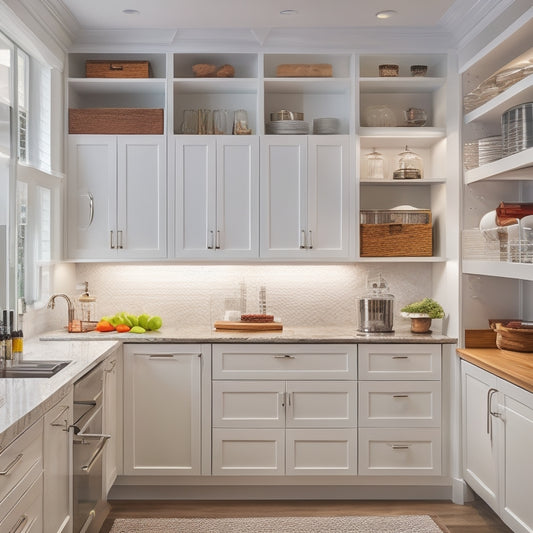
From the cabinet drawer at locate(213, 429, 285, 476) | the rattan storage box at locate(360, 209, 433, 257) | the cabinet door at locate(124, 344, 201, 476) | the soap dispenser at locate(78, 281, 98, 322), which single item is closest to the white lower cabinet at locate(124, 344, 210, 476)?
the cabinet door at locate(124, 344, 201, 476)

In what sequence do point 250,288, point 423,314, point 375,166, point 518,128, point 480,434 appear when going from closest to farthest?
1. point 518,128
2. point 480,434
3. point 423,314
4. point 375,166
5. point 250,288

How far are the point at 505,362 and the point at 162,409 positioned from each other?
187 centimetres

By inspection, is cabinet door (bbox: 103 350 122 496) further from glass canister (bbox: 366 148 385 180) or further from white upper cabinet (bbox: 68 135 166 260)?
glass canister (bbox: 366 148 385 180)

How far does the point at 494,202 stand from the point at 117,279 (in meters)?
2.41

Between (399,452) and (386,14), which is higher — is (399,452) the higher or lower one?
the lower one

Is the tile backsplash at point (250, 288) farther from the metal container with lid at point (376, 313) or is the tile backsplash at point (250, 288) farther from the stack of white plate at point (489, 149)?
the stack of white plate at point (489, 149)

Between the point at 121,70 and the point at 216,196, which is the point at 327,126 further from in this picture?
the point at 121,70

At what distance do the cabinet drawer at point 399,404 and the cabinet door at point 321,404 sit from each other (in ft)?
0.23

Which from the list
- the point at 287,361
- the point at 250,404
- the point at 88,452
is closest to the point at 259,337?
the point at 287,361

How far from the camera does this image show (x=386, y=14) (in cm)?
369

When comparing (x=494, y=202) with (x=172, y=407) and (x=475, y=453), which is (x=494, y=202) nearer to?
(x=475, y=453)

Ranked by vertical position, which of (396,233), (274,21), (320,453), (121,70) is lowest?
(320,453)

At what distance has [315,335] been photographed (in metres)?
3.86

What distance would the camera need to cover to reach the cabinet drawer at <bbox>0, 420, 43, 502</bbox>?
6.13 ft
